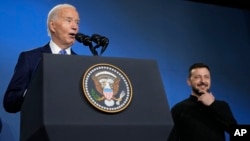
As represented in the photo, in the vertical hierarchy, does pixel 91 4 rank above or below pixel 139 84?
above

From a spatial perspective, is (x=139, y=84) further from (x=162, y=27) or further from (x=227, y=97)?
(x=227, y=97)

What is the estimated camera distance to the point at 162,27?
10.1 ft

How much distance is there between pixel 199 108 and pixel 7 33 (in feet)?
3.92

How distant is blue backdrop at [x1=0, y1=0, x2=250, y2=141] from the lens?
2.51m

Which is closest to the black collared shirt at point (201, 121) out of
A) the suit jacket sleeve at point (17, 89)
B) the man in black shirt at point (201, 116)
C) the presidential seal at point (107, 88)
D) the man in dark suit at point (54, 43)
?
the man in black shirt at point (201, 116)

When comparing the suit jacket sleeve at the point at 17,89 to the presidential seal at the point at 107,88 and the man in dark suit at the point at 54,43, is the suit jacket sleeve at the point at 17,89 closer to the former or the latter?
the man in dark suit at the point at 54,43

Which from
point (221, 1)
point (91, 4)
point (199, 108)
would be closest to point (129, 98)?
point (199, 108)

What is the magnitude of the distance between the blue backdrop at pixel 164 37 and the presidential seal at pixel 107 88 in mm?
1469

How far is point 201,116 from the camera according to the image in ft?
8.02

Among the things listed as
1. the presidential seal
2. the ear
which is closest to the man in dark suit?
the ear

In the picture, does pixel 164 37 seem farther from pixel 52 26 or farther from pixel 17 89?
pixel 17 89

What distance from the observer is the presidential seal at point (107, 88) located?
40.0 inches

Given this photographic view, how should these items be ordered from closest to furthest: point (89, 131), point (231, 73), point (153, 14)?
1. point (89, 131)
2. point (153, 14)
3. point (231, 73)

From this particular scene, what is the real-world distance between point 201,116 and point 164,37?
0.80 meters
